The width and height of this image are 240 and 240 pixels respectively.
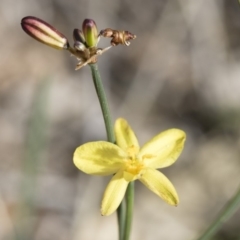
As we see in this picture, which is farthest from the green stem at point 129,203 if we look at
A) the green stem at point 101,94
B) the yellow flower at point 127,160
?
the green stem at point 101,94

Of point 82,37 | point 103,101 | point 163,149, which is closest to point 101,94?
point 103,101

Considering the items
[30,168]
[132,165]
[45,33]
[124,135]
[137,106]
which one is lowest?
[132,165]

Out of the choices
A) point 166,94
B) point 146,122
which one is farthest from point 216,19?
point 146,122

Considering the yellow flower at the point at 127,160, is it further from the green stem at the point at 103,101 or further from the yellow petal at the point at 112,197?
the green stem at the point at 103,101

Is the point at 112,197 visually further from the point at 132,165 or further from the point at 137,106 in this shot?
the point at 137,106

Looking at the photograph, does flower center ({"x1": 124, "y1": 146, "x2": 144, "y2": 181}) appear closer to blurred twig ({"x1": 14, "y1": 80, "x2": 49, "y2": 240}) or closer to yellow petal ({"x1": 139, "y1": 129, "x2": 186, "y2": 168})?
yellow petal ({"x1": 139, "y1": 129, "x2": 186, "y2": 168})
